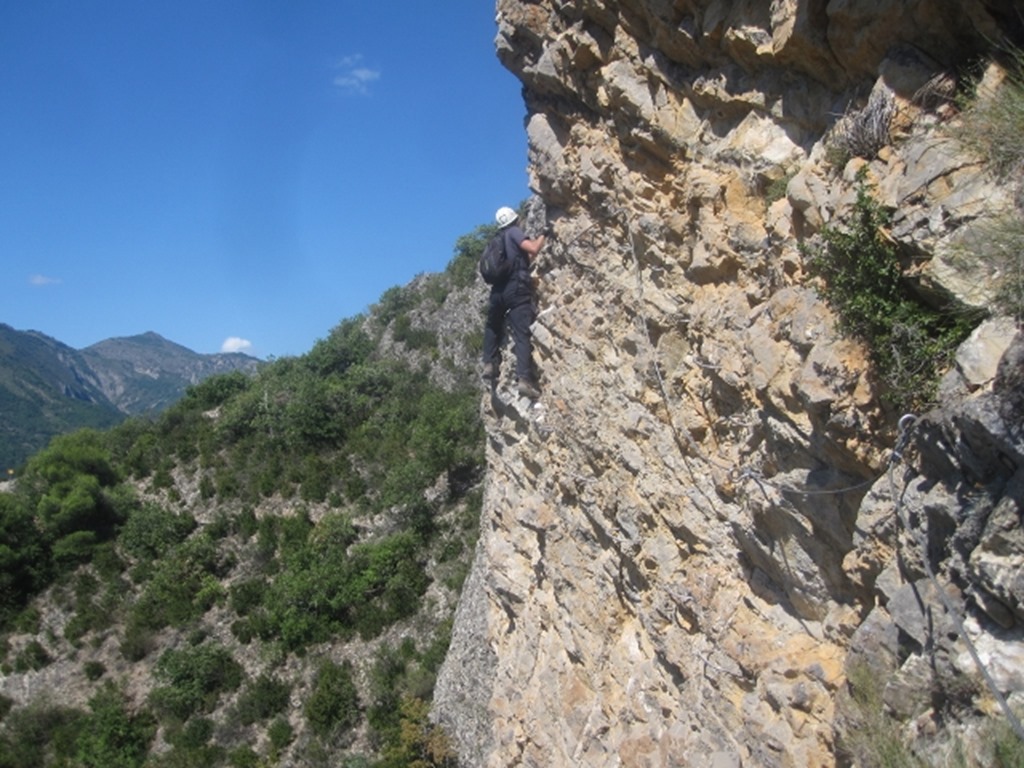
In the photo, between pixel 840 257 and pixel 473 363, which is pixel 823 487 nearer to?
pixel 840 257

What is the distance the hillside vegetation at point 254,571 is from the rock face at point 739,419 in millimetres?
6249

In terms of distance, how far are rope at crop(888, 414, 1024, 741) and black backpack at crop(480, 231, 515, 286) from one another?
5.63 meters

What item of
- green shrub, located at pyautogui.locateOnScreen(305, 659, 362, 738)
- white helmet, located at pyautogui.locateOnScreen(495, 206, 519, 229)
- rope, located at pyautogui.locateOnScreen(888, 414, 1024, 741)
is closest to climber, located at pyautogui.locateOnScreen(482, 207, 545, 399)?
white helmet, located at pyautogui.locateOnScreen(495, 206, 519, 229)

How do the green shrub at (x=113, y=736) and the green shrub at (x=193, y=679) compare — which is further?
the green shrub at (x=193, y=679)

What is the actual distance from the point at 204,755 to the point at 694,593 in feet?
44.9

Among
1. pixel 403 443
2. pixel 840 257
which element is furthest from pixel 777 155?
pixel 403 443

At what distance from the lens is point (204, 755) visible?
53.5 ft

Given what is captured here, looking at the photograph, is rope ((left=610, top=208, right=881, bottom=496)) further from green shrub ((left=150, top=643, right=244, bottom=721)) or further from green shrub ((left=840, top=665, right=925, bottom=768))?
green shrub ((left=150, top=643, right=244, bottom=721))

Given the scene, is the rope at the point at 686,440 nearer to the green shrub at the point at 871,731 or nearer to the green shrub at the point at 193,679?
the green shrub at the point at 871,731

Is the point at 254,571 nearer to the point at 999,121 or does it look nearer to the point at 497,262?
the point at 497,262

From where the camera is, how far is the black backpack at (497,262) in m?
9.22

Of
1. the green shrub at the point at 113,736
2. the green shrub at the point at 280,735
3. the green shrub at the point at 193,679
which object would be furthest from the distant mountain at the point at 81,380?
the green shrub at the point at 280,735

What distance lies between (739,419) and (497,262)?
4105 mm

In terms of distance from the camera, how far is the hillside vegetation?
661 inches
